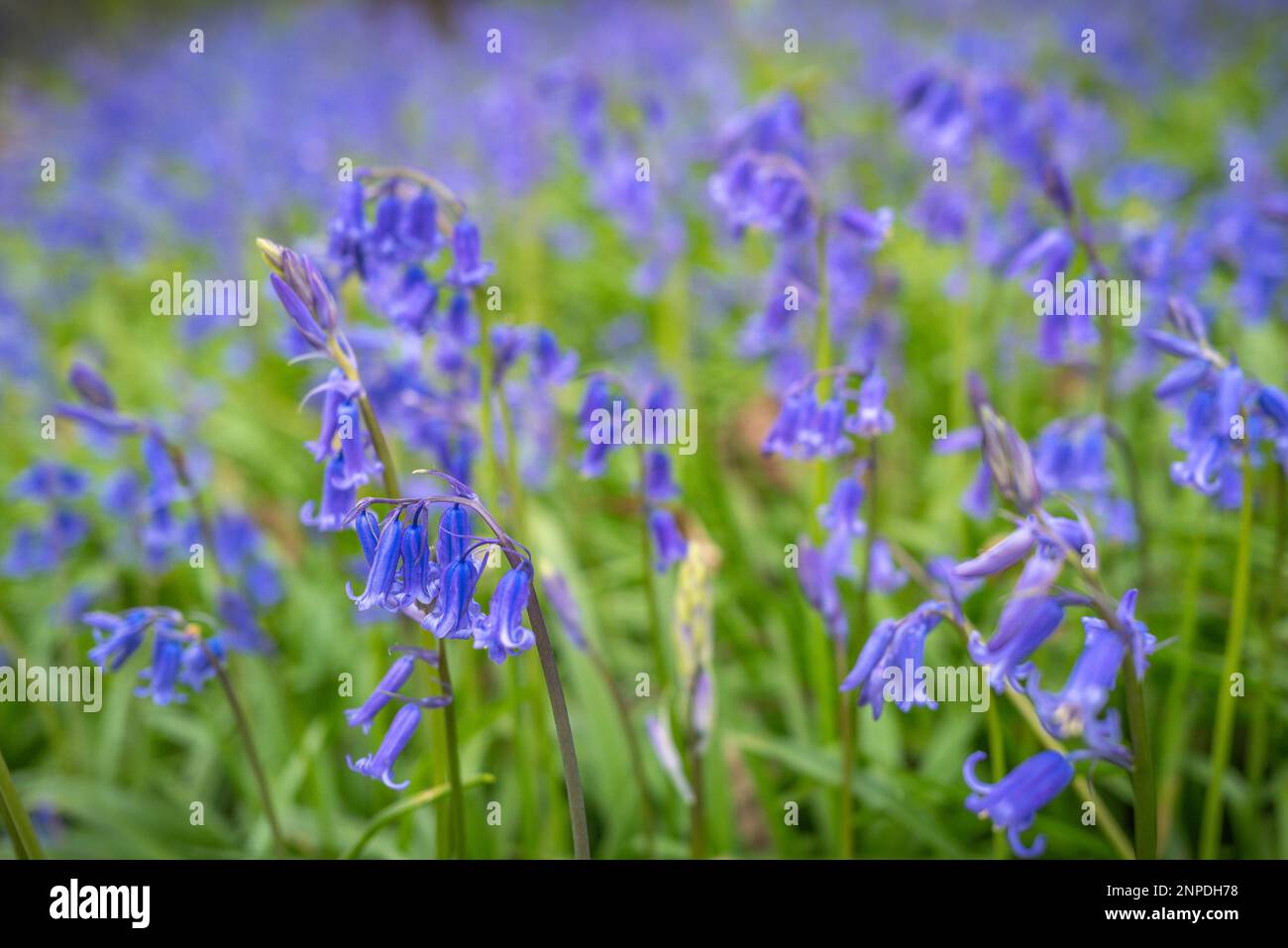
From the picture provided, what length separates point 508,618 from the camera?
5.82ft

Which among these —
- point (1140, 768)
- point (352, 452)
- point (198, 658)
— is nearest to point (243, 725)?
point (198, 658)

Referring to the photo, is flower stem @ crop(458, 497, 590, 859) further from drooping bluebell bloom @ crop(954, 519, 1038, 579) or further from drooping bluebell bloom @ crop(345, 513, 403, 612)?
drooping bluebell bloom @ crop(954, 519, 1038, 579)

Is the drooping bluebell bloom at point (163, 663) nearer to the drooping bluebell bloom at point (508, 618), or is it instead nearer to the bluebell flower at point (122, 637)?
the bluebell flower at point (122, 637)

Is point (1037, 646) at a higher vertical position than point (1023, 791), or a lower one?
higher

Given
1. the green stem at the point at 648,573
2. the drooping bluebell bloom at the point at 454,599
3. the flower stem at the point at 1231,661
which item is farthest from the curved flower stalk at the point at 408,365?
the flower stem at the point at 1231,661

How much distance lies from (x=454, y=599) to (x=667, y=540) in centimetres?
108

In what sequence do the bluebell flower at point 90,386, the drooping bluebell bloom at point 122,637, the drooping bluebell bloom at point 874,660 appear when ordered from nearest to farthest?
the drooping bluebell bloom at point 874,660 < the drooping bluebell bloom at point 122,637 < the bluebell flower at point 90,386

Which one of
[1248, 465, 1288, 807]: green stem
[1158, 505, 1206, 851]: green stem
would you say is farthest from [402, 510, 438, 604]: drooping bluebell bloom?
[1158, 505, 1206, 851]: green stem

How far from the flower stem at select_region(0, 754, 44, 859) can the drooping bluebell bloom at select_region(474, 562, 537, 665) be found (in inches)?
42.1

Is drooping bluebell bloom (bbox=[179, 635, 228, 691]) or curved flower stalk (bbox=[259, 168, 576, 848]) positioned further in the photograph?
drooping bluebell bloom (bbox=[179, 635, 228, 691])

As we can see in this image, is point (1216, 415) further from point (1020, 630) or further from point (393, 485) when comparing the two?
point (393, 485)

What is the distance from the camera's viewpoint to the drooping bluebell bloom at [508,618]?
176 cm

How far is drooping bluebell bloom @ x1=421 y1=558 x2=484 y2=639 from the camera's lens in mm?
1739
